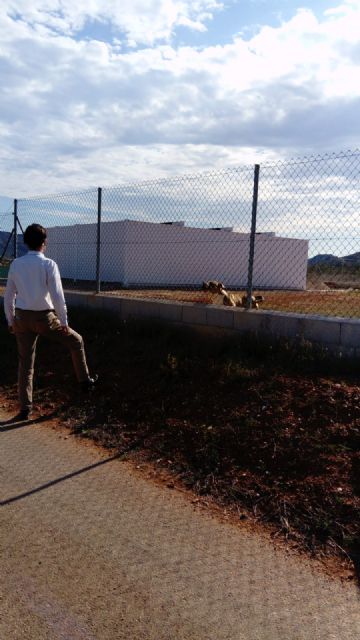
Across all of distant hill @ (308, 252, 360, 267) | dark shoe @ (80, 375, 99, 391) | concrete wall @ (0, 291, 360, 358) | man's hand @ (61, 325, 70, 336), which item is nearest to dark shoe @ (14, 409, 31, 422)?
dark shoe @ (80, 375, 99, 391)

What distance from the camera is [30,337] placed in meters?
5.98

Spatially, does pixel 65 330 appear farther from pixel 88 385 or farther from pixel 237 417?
pixel 237 417

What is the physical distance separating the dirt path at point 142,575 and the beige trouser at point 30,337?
158 cm

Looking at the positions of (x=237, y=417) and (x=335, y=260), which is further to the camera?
(x=335, y=260)

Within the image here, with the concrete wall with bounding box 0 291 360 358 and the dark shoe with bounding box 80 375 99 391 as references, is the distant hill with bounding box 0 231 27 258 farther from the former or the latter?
the dark shoe with bounding box 80 375 99 391

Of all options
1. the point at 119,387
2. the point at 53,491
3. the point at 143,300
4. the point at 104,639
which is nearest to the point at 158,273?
the point at 143,300

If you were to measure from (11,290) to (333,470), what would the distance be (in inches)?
139

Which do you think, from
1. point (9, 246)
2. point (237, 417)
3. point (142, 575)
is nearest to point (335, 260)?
point (237, 417)

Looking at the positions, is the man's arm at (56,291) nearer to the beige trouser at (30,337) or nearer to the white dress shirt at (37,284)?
the white dress shirt at (37,284)

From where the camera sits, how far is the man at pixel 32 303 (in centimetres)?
574

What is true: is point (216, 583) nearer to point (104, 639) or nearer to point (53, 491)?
point (104, 639)

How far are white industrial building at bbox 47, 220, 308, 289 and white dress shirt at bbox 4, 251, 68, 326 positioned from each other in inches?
666

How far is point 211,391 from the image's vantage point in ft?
19.1

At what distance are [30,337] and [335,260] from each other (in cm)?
363
